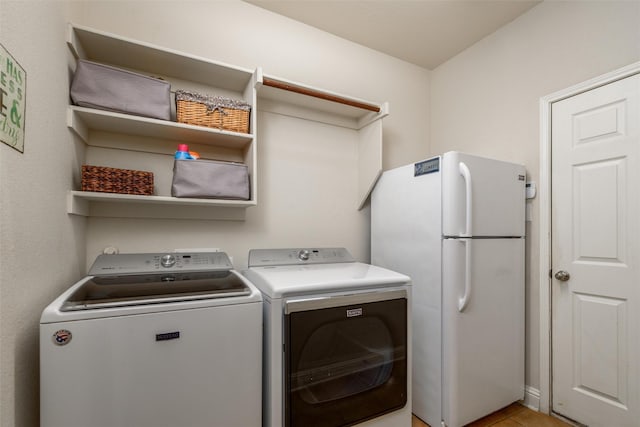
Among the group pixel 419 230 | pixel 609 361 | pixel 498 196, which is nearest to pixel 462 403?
pixel 609 361

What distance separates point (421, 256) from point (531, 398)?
50.8 inches

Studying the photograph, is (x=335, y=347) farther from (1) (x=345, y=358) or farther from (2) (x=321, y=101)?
(2) (x=321, y=101)

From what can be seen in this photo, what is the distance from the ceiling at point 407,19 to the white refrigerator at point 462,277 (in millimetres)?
1154

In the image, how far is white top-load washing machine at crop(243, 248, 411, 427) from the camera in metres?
1.29

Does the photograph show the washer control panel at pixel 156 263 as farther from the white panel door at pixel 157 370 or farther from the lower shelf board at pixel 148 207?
the white panel door at pixel 157 370

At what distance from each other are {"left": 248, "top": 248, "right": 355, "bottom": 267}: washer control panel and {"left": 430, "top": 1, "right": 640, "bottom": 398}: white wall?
138 centimetres

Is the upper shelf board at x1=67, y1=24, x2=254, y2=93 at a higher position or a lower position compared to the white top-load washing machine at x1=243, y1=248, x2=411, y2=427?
higher

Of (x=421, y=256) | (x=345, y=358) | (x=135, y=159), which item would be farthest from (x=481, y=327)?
(x=135, y=159)

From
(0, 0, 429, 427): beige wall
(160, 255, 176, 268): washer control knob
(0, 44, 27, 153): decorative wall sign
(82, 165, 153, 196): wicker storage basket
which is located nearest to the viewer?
→ (0, 44, 27, 153): decorative wall sign

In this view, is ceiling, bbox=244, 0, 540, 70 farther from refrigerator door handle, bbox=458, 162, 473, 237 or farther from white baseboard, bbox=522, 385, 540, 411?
white baseboard, bbox=522, 385, 540, 411

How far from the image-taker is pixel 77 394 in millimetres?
Result: 990

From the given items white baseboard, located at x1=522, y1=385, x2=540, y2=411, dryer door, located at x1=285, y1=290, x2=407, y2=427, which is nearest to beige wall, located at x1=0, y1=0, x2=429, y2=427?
dryer door, located at x1=285, y1=290, x2=407, y2=427

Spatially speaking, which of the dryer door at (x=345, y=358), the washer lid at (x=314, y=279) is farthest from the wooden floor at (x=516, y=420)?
the washer lid at (x=314, y=279)

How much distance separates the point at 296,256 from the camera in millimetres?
1963
